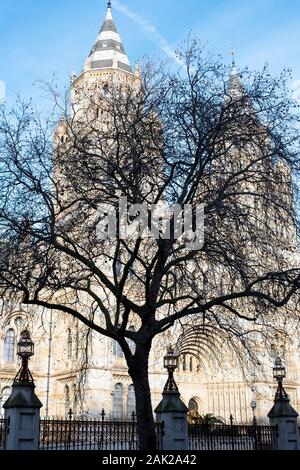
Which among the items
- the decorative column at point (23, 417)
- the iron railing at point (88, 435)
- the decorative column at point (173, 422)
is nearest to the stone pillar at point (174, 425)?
the decorative column at point (173, 422)

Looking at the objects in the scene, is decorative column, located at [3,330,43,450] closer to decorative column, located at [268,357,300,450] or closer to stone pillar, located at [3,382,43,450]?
stone pillar, located at [3,382,43,450]

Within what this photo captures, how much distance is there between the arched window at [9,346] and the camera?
3641cm

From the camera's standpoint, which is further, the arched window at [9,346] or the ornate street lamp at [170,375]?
the arched window at [9,346]

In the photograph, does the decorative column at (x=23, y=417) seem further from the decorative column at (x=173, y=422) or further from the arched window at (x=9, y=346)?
the arched window at (x=9, y=346)

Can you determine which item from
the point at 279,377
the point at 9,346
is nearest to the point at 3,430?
the point at 279,377

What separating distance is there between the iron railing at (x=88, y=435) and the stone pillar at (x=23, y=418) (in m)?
0.57

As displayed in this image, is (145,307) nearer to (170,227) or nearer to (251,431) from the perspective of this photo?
(170,227)

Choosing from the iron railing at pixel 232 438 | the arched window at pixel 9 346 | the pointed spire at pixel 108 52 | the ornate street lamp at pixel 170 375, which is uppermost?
the pointed spire at pixel 108 52

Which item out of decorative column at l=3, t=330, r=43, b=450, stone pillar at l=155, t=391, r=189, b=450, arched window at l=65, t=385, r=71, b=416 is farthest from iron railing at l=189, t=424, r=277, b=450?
arched window at l=65, t=385, r=71, b=416

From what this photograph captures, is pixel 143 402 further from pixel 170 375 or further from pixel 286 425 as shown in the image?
pixel 286 425

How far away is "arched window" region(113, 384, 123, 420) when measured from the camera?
33.1m

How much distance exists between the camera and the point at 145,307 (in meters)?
15.0

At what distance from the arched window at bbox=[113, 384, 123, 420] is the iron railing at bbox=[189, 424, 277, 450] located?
13.5 meters

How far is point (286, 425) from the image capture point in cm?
1988
